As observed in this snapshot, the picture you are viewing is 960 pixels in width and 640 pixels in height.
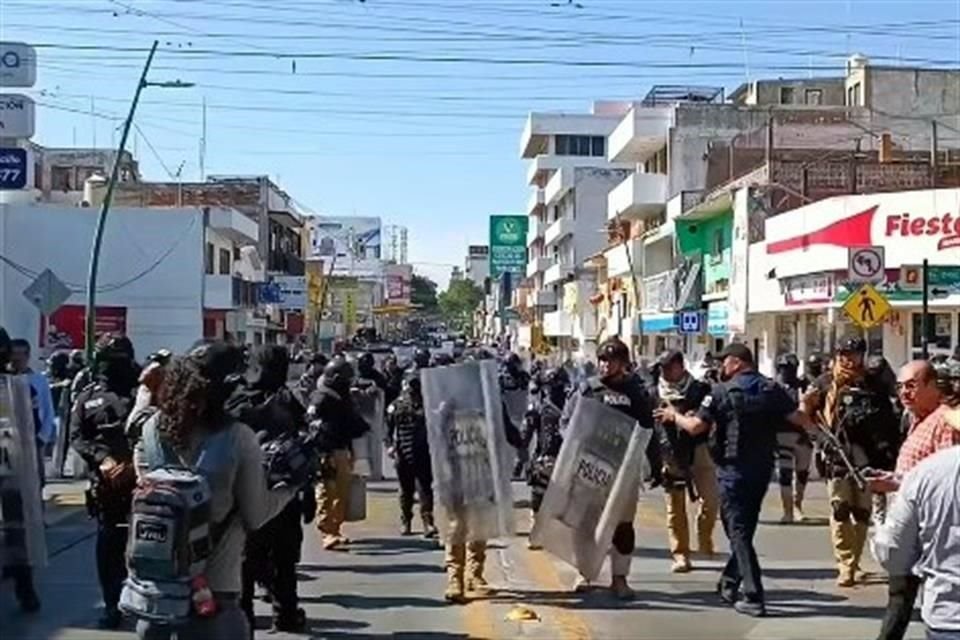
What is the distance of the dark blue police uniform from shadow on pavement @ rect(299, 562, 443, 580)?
296 centimetres

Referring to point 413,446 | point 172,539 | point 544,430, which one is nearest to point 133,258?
point 544,430

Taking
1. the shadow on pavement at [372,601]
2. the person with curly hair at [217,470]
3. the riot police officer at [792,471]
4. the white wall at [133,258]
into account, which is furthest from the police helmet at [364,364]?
the white wall at [133,258]

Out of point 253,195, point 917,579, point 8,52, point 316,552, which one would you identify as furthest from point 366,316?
point 917,579

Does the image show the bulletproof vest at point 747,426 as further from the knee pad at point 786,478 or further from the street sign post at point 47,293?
the street sign post at point 47,293

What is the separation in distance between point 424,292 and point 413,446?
161025 mm

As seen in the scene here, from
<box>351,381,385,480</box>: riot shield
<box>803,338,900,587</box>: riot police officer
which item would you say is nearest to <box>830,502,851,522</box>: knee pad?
<box>803,338,900,587</box>: riot police officer

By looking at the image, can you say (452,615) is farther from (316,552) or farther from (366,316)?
(366,316)

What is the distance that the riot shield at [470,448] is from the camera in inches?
429

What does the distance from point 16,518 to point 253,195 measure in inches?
2277

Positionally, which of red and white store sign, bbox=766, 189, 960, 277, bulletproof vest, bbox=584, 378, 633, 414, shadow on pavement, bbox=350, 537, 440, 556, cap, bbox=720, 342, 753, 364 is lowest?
shadow on pavement, bbox=350, 537, 440, 556

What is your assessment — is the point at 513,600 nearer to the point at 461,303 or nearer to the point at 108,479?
the point at 108,479

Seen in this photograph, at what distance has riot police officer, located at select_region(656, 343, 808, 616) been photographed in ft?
33.3

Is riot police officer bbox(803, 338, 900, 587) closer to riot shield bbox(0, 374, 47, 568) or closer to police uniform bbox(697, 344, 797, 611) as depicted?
police uniform bbox(697, 344, 797, 611)

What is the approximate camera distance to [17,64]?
85.9ft
